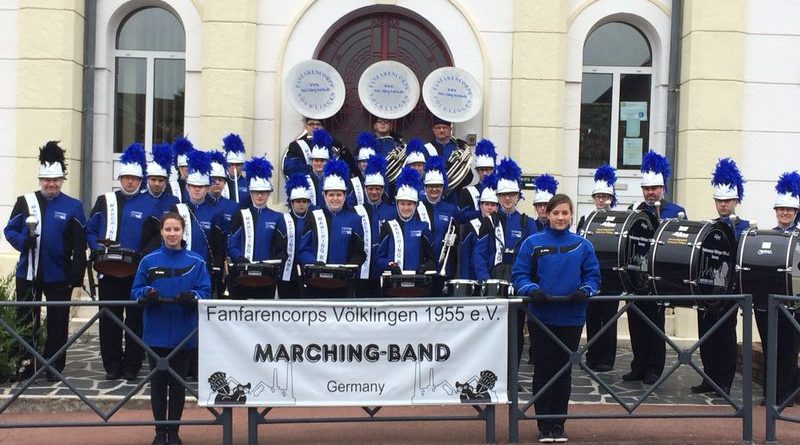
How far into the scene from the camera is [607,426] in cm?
782

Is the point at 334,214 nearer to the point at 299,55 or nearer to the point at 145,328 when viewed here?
the point at 145,328

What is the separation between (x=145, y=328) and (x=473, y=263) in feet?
11.5

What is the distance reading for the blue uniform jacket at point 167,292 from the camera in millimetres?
7031

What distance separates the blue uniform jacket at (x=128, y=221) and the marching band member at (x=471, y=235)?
118 inches

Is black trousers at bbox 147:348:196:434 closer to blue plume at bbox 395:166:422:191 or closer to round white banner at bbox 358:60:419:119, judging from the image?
blue plume at bbox 395:166:422:191

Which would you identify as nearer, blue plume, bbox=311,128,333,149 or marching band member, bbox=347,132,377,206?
marching band member, bbox=347,132,377,206

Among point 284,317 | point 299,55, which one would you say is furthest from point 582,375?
point 299,55

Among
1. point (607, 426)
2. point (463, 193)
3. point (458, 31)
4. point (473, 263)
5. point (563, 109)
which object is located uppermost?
point (458, 31)

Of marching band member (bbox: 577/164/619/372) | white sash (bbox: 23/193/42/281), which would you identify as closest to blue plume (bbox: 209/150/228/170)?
white sash (bbox: 23/193/42/281)

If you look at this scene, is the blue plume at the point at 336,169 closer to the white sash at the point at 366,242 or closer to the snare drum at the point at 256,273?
the white sash at the point at 366,242

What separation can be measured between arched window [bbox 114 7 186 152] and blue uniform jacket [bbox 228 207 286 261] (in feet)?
13.6

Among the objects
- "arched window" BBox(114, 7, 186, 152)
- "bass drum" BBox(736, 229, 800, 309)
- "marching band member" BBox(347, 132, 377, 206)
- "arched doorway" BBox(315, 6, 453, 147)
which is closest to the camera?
"bass drum" BBox(736, 229, 800, 309)

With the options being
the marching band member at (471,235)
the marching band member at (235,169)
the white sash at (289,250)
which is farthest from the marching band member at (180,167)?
the marching band member at (471,235)

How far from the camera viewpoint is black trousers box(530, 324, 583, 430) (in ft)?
24.0
